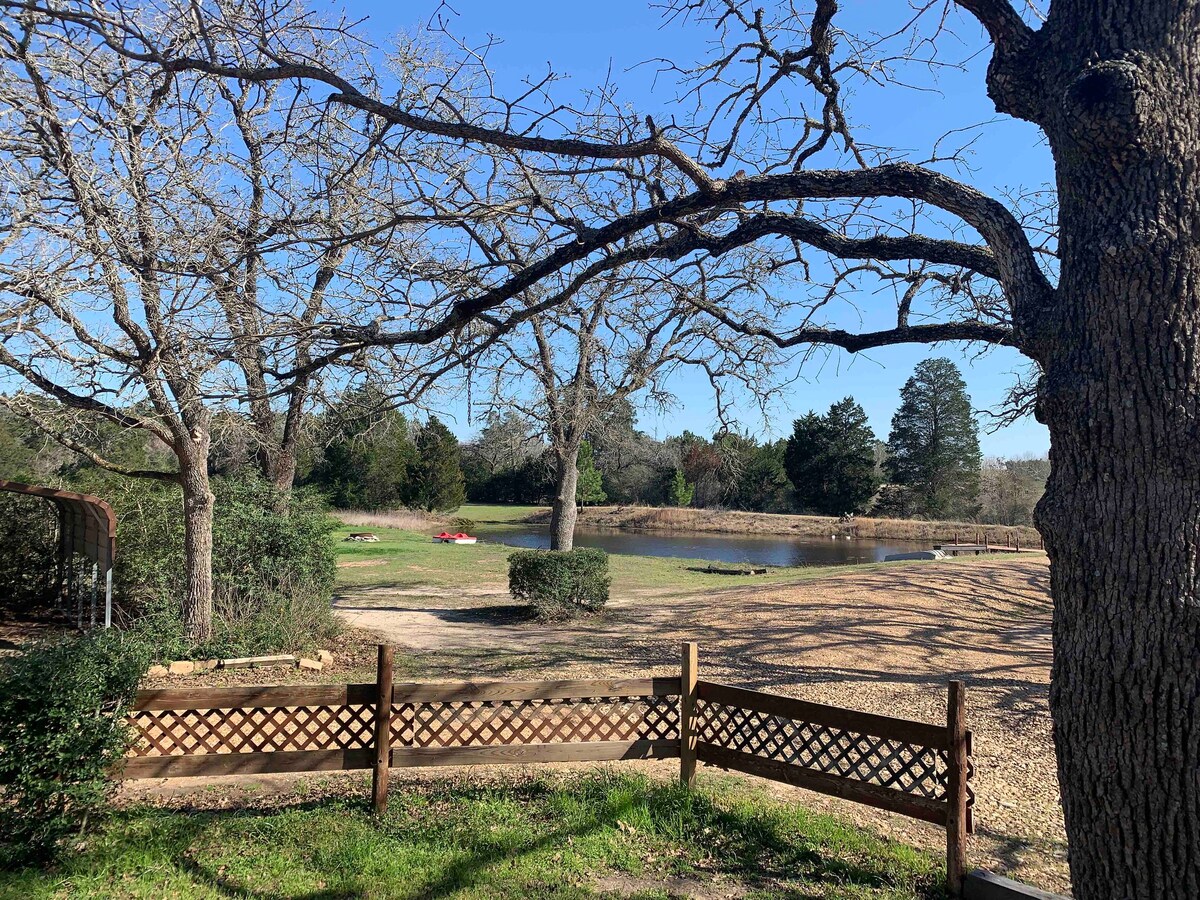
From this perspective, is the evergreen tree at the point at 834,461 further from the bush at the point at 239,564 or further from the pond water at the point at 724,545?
the bush at the point at 239,564

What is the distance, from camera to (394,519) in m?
41.1

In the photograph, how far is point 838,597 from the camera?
14742 millimetres

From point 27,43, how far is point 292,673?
6.99 metres

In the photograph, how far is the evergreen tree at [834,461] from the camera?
5519 cm

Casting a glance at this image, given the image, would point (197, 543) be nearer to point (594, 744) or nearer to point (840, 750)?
point (594, 744)

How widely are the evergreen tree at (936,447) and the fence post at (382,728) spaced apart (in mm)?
51490

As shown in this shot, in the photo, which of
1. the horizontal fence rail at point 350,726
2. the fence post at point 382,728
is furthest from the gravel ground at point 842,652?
the fence post at point 382,728

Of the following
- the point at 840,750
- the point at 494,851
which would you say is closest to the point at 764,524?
the point at 840,750

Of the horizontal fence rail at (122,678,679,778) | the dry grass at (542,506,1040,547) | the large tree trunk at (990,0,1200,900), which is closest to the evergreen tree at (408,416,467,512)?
the dry grass at (542,506,1040,547)

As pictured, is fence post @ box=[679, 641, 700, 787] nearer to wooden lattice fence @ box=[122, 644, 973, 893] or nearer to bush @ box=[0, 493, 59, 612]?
wooden lattice fence @ box=[122, 644, 973, 893]

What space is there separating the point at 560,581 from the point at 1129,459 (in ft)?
39.7

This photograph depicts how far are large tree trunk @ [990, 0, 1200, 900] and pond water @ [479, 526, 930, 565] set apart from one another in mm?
27397

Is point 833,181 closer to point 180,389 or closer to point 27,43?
point 180,389

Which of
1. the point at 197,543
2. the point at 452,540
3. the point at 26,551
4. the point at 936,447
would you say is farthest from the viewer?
the point at 936,447
